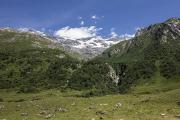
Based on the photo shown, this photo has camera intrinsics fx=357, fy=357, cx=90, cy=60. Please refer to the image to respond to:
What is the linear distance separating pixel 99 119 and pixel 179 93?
22.7m

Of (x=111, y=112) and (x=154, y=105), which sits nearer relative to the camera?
(x=111, y=112)

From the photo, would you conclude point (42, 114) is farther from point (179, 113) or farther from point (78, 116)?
point (179, 113)

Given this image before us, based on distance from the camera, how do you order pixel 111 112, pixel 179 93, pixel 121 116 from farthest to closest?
pixel 179 93 < pixel 111 112 < pixel 121 116

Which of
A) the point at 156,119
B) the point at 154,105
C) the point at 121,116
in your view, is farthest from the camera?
the point at 154,105

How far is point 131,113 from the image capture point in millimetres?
52094

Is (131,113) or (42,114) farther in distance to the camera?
(42,114)

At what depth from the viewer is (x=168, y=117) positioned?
4812 centimetres

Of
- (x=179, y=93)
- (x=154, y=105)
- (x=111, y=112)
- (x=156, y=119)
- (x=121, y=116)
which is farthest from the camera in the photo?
(x=179, y=93)

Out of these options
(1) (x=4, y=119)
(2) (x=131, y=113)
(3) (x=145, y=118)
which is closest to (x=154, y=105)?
(2) (x=131, y=113)

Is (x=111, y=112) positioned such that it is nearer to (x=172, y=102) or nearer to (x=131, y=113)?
(x=131, y=113)

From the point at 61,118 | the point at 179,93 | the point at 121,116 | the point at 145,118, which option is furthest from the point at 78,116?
the point at 179,93

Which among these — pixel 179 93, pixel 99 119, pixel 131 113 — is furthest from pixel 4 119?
pixel 179 93

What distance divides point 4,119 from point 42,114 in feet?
21.9

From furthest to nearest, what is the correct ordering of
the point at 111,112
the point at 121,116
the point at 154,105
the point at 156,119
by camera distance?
the point at 154,105 < the point at 111,112 < the point at 121,116 < the point at 156,119
